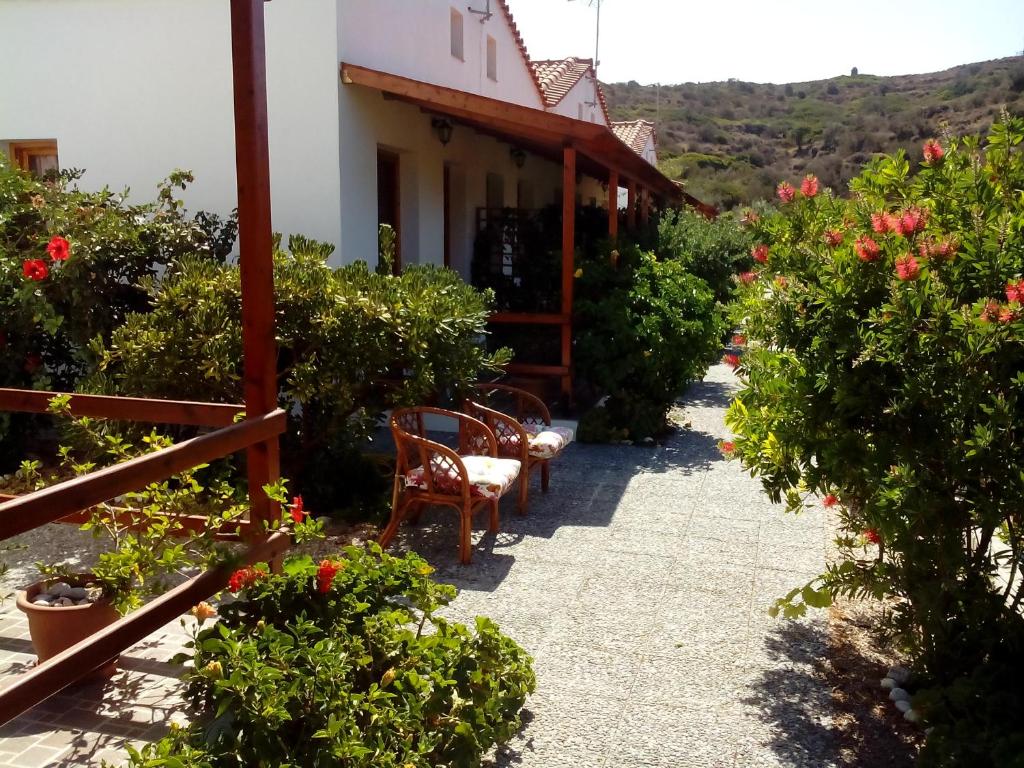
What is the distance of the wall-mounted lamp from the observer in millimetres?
9797

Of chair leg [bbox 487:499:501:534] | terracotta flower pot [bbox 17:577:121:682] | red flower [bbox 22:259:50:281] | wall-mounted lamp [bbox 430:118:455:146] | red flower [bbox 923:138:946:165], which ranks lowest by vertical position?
chair leg [bbox 487:499:501:534]

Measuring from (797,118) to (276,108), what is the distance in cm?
4816

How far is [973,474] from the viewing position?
299 cm

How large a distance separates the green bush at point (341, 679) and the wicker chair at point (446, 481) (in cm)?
181

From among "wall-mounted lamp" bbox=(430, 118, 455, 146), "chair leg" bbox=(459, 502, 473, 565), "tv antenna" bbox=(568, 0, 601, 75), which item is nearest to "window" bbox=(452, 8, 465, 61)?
"wall-mounted lamp" bbox=(430, 118, 455, 146)

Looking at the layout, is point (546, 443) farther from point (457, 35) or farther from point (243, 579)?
point (457, 35)

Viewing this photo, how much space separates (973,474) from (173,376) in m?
4.47

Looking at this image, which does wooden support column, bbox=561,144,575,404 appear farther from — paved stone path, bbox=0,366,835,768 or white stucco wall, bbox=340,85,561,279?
paved stone path, bbox=0,366,835,768

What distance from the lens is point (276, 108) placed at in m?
7.93

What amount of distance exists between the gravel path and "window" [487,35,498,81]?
23.9ft

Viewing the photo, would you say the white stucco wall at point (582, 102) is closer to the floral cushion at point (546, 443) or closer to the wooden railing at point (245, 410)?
the floral cushion at point (546, 443)

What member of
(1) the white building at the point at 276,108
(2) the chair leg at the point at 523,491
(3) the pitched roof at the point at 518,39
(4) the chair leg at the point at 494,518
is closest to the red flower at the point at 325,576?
(4) the chair leg at the point at 494,518

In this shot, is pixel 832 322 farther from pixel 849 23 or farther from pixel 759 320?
pixel 849 23

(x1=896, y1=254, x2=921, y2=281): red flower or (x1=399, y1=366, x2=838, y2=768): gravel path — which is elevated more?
(x1=896, y1=254, x2=921, y2=281): red flower
